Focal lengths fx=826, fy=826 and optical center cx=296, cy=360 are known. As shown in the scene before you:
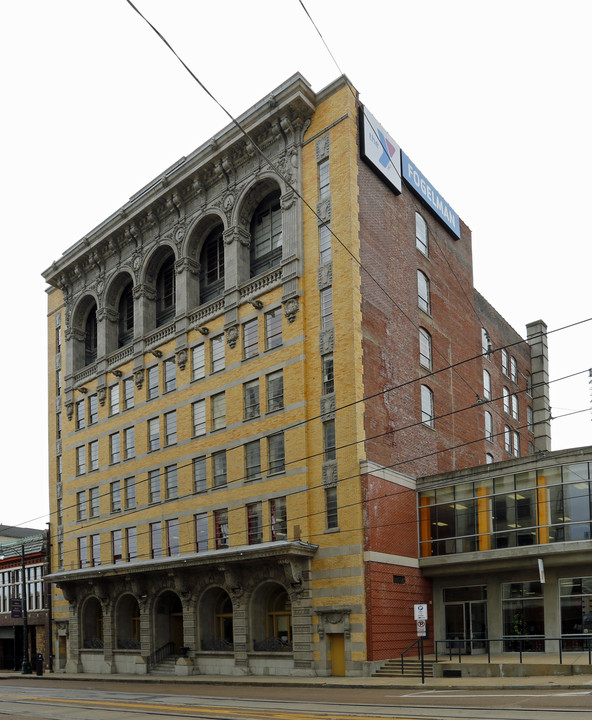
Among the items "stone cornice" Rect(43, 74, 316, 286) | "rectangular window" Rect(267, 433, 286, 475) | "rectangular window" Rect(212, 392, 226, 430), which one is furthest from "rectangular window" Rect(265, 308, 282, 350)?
"stone cornice" Rect(43, 74, 316, 286)

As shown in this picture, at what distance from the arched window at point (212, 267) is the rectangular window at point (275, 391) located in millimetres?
8000

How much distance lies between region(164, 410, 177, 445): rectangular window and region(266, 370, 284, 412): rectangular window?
8.40 metres

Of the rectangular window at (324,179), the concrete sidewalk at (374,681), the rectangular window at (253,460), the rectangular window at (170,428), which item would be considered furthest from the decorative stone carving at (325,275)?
the concrete sidewalk at (374,681)

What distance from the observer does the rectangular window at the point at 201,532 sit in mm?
44344

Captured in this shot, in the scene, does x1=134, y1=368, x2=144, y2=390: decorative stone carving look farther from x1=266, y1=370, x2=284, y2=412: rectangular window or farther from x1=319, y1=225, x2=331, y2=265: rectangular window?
x1=319, y1=225, x2=331, y2=265: rectangular window

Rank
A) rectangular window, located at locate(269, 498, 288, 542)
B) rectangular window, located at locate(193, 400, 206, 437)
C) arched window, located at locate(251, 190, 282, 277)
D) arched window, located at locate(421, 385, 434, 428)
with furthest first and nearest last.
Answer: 1. rectangular window, located at locate(193, 400, 206, 437)
2. arched window, located at locate(251, 190, 282, 277)
3. arched window, located at locate(421, 385, 434, 428)
4. rectangular window, located at locate(269, 498, 288, 542)

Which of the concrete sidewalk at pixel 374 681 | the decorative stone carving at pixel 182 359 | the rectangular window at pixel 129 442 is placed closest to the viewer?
the concrete sidewalk at pixel 374 681

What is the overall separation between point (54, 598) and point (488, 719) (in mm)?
44550

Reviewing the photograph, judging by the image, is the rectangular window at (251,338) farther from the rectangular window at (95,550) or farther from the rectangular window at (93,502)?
the rectangular window at (95,550)

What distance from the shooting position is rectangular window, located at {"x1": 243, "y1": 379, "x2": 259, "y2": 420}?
1679 inches

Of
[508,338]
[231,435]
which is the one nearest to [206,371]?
[231,435]

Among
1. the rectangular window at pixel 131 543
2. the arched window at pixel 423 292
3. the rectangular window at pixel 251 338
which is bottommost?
the rectangular window at pixel 131 543

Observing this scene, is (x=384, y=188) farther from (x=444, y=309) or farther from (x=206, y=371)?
(x=206, y=371)

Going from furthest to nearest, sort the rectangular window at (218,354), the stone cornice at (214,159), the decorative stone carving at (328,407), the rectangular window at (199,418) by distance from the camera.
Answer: the rectangular window at (199,418) < the rectangular window at (218,354) < the stone cornice at (214,159) < the decorative stone carving at (328,407)
